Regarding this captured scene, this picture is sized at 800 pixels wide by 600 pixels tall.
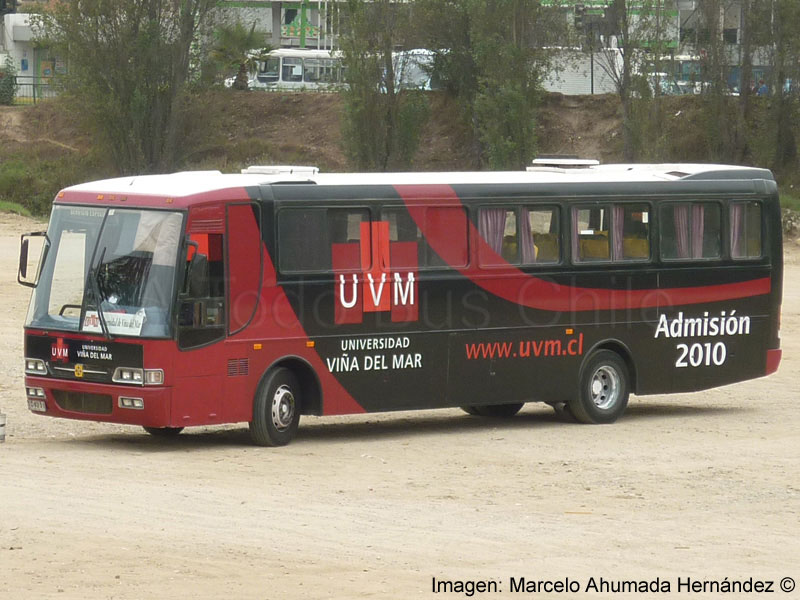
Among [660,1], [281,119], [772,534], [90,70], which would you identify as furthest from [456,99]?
[772,534]

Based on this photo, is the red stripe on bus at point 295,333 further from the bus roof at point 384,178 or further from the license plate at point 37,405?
the license plate at point 37,405

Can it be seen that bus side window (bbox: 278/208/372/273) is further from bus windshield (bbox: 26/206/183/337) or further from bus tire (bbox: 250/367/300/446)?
bus windshield (bbox: 26/206/183/337)

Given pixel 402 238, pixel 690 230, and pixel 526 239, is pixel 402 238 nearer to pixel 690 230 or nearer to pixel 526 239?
pixel 526 239

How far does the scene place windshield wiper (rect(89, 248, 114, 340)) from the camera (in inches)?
582

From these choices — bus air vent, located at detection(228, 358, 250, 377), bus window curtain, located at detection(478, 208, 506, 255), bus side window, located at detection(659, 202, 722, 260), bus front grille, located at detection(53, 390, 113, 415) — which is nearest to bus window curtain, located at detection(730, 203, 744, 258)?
bus side window, located at detection(659, 202, 722, 260)

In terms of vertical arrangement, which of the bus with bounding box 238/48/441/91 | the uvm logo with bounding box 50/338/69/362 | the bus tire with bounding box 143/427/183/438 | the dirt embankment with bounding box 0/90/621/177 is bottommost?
the bus tire with bounding box 143/427/183/438

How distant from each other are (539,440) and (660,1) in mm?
37431

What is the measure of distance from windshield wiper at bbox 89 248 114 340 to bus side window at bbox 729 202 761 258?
8190 millimetres

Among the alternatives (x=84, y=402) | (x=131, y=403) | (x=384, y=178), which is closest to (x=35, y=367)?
(x=84, y=402)

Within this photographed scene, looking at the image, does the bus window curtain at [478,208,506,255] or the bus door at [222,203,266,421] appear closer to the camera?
the bus door at [222,203,266,421]

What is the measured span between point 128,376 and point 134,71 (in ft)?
123

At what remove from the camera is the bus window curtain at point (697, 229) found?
62.2ft

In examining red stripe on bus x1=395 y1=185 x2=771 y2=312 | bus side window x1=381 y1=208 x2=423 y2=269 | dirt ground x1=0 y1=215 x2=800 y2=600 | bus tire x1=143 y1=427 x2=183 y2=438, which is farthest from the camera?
red stripe on bus x1=395 y1=185 x2=771 y2=312

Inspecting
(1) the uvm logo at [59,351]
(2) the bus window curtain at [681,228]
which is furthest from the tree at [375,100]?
(1) the uvm logo at [59,351]
